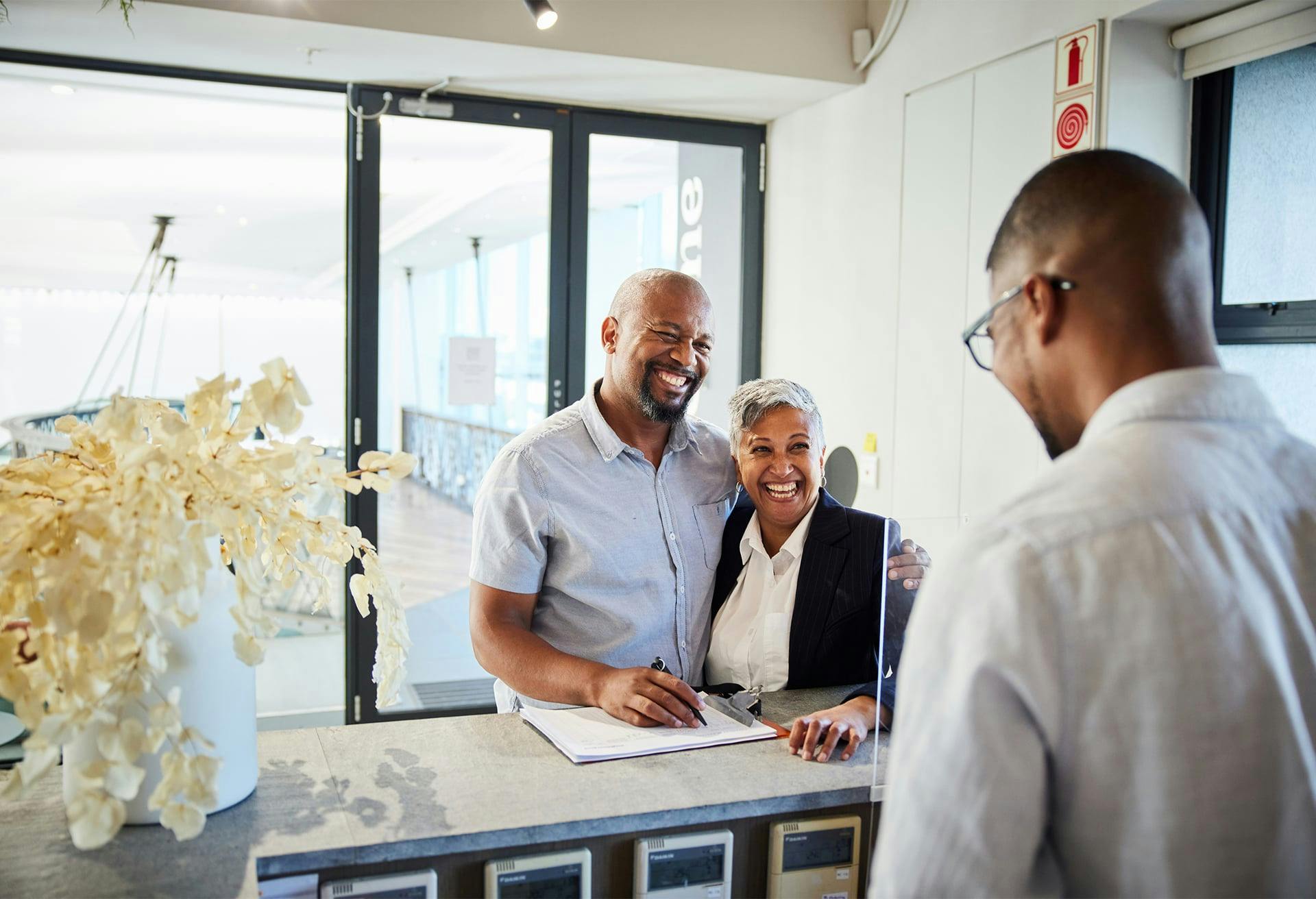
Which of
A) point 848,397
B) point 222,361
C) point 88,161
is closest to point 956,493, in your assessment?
point 848,397

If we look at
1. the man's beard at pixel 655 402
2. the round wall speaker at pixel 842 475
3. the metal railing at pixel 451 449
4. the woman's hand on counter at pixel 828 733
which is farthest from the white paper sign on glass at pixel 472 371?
the woman's hand on counter at pixel 828 733

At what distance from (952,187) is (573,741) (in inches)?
90.7

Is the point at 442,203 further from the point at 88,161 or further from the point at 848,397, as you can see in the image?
the point at 848,397

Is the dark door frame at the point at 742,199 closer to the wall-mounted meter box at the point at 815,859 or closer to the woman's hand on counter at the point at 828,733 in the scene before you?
the woman's hand on counter at the point at 828,733

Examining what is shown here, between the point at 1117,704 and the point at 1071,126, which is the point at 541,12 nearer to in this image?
the point at 1071,126

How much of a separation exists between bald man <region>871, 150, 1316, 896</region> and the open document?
733 millimetres

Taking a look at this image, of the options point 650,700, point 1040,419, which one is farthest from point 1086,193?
point 650,700

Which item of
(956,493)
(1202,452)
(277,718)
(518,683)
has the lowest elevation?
(277,718)

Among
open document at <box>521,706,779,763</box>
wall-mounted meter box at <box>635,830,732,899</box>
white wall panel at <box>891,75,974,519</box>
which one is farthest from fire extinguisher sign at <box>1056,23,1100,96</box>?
wall-mounted meter box at <box>635,830,732,899</box>

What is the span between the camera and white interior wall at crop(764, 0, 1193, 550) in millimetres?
2783

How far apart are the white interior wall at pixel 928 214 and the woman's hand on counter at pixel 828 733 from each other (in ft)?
3.05

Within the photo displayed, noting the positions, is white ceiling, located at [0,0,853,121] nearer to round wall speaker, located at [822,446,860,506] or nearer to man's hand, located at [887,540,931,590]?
round wall speaker, located at [822,446,860,506]

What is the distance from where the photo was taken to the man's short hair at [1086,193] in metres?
0.83

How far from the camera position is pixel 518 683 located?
1.84 meters
